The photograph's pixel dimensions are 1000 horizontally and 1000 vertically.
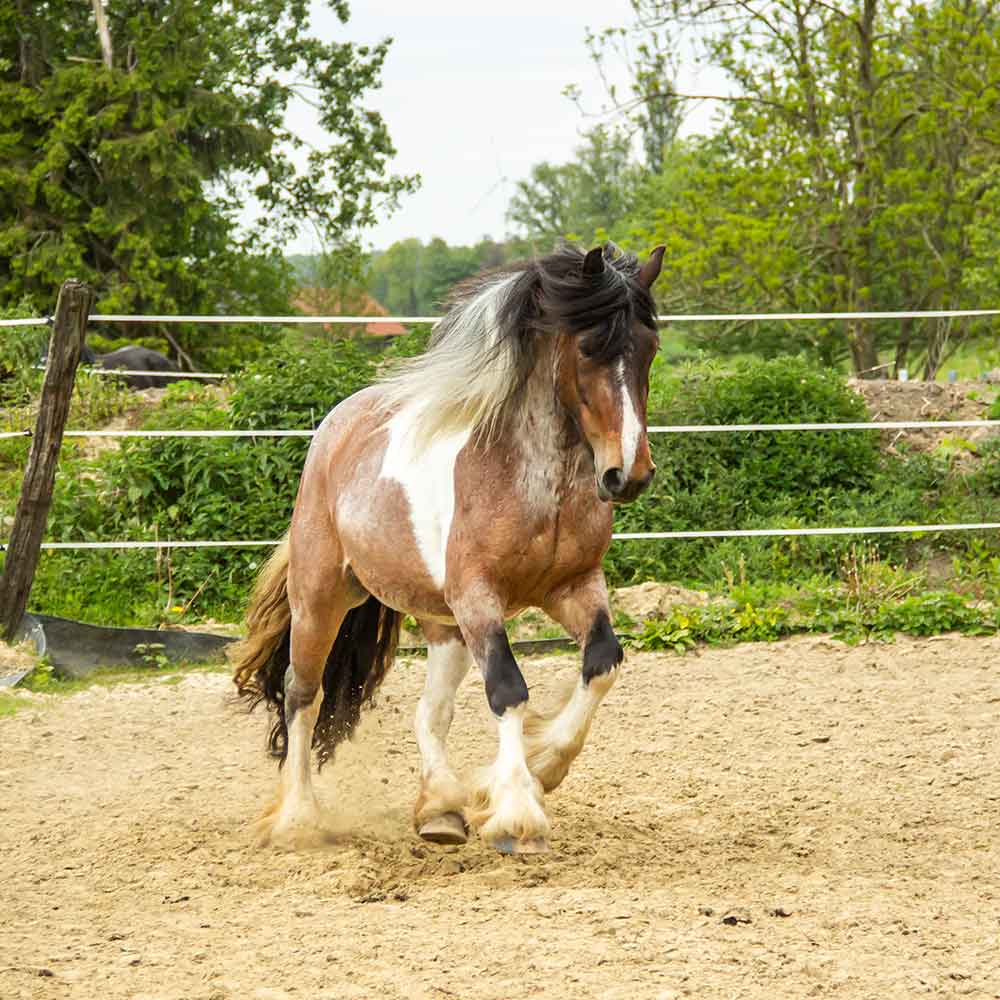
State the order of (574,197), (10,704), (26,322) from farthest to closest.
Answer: (574,197)
(26,322)
(10,704)

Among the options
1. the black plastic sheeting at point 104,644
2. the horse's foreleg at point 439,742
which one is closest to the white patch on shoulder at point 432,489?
the horse's foreleg at point 439,742

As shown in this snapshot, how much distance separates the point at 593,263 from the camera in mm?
3668

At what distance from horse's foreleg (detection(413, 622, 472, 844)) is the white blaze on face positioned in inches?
47.8

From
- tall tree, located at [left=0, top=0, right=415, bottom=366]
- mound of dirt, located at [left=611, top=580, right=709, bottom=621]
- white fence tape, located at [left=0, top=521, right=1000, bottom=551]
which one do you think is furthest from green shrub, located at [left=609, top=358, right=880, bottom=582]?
tall tree, located at [left=0, top=0, right=415, bottom=366]

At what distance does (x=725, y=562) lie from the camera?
8188 mm

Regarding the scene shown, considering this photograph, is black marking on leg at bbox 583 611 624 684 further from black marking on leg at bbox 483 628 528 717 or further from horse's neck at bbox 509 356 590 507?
horse's neck at bbox 509 356 590 507

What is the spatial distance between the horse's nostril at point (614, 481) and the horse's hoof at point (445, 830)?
1152 mm

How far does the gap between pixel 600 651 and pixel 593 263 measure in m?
1.08

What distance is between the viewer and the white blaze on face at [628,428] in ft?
11.5

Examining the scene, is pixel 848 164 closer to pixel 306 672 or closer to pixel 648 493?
pixel 648 493

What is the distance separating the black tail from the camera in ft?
16.2

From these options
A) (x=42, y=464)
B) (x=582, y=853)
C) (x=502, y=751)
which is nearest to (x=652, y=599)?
(x=42, y=464)

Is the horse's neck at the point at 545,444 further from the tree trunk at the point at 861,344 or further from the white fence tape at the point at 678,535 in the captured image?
the tree trunk at the point at 861,344

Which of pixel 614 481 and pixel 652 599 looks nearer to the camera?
pixel 614 481
